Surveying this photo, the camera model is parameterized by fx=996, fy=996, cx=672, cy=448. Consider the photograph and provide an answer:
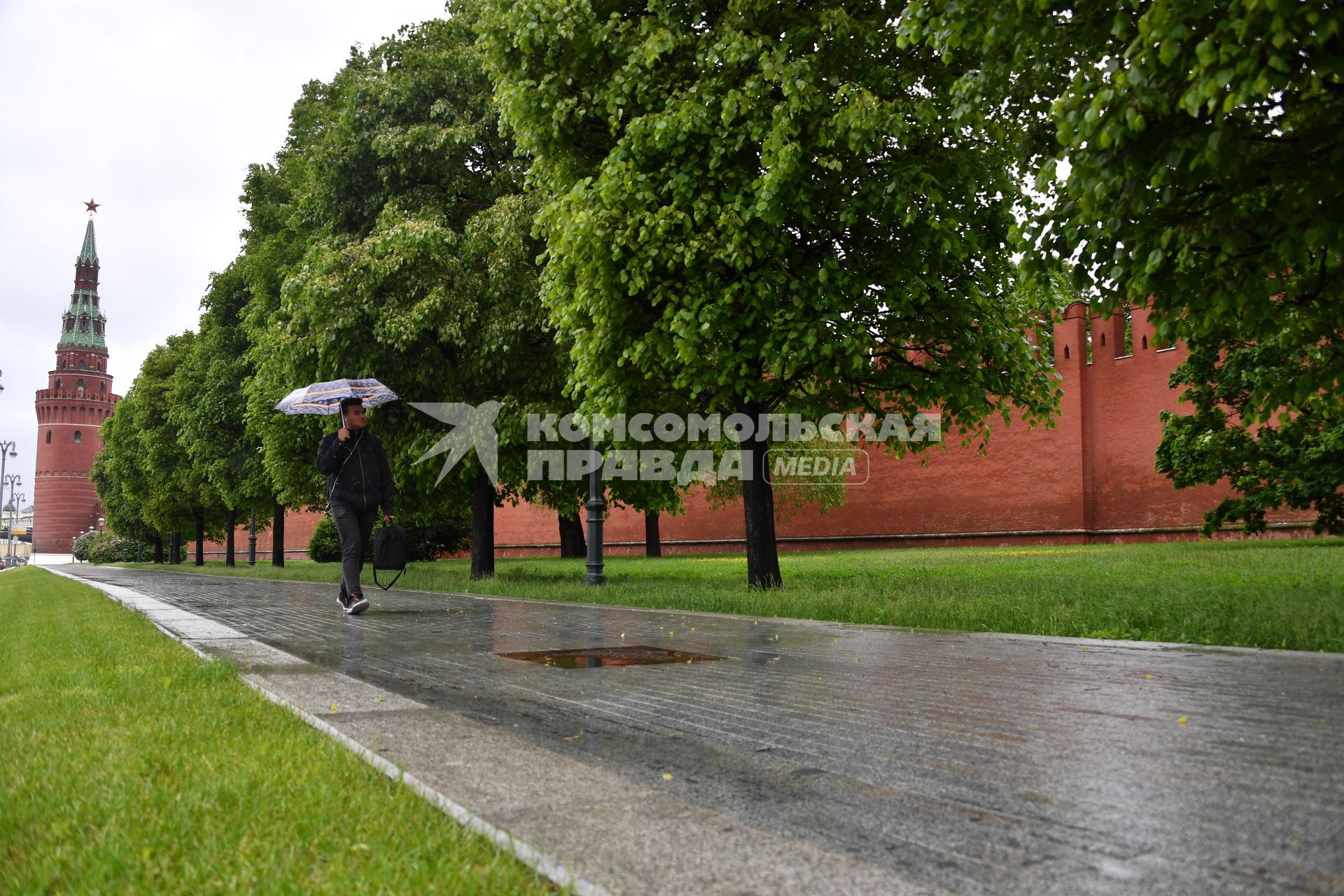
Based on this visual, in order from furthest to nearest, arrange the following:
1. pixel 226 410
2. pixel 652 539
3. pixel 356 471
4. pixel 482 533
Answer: pixel 652 539, pixel 226 410, pixel 482 533, pixel 356 471

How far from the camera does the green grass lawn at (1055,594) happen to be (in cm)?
709

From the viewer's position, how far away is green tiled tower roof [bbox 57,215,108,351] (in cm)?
12019

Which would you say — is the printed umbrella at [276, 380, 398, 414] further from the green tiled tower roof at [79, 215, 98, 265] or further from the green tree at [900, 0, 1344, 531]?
the green tiled tower roof at [79, 215, 98, 265]

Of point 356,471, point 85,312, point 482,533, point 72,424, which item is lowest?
point 482,533

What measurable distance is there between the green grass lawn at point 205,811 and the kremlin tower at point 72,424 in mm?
117811

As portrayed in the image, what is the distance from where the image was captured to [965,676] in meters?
5.37

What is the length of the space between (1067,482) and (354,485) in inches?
1145

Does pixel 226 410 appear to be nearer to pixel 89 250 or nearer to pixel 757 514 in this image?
pixel 757 514

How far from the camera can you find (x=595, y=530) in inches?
602

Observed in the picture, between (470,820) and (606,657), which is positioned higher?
(470,820)

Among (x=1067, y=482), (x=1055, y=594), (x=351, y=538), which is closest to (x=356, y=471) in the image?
(x=351, y=538)

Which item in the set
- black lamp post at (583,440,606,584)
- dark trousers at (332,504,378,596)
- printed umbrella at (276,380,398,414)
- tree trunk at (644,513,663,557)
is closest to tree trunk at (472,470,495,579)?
black lamp post at (583,440,606,584)

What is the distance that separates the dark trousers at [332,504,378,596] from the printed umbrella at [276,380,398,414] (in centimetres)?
122

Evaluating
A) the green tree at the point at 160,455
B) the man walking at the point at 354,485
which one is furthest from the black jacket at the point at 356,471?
the green tree at the point at 160,455
